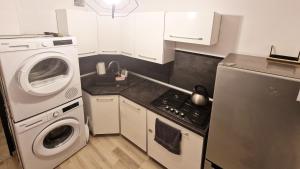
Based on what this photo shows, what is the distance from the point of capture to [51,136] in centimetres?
202

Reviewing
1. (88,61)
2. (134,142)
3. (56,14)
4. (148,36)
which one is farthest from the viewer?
(88,61)

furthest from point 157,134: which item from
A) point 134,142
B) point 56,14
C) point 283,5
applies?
point 56,14

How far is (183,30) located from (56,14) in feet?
5.18

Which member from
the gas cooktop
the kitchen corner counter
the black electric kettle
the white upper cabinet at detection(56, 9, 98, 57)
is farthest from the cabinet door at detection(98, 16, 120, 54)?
the black electric kettle

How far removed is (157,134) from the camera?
1851 mm

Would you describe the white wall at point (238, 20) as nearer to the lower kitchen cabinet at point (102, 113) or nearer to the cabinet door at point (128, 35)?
the cabinet door at point (128, 35)

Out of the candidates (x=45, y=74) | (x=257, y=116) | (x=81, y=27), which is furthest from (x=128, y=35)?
(x=257, y=116)

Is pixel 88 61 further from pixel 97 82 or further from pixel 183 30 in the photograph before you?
pixel 183 30

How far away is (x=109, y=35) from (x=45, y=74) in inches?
38.2

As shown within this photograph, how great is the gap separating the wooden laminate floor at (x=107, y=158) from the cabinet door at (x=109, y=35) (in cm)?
129

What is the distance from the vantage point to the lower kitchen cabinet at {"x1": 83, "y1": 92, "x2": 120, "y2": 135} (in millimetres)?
2246

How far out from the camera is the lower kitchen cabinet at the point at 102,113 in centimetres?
225

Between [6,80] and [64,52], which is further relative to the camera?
[64,52]

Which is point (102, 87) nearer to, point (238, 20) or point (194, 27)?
point (194, 27)
